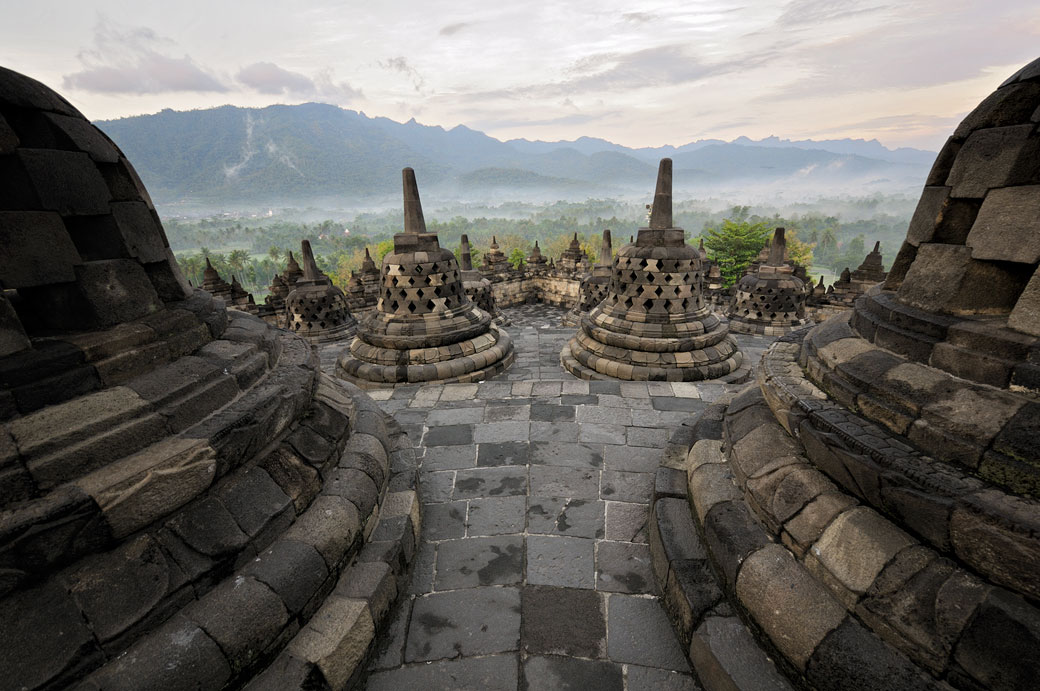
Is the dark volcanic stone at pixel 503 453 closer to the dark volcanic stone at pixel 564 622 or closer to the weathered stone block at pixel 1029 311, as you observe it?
the dark volcanic stone at pixel 564 622

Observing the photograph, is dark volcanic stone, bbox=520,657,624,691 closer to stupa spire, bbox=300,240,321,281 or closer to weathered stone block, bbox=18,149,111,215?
weathered stone block, bbox=18,149,111,215

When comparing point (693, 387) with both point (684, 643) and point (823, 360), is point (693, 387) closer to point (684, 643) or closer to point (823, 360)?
point (823, 360)

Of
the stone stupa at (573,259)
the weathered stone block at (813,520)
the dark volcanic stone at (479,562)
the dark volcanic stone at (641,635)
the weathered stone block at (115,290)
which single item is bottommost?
the stone stupa at (573,259)

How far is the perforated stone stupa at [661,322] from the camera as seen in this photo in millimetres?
7227

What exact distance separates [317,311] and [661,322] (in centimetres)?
1056

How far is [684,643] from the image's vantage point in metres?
2.61

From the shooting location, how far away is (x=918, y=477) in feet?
6.54

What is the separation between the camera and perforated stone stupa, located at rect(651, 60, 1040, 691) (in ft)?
5.84

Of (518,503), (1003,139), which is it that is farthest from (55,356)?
(1003,139)

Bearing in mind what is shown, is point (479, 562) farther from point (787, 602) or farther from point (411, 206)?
point (411, 206)

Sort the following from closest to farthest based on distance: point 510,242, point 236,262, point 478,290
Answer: point 478,290, point 236,262, point 510,242

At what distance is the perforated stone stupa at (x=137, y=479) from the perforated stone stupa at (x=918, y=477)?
7.24 ft

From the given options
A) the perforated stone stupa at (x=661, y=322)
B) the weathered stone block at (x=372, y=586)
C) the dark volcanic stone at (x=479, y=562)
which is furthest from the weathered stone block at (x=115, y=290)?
the perforated stone stupa at (x=661, y=322)

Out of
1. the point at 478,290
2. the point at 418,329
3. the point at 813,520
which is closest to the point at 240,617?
the point at 813,520
